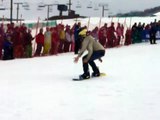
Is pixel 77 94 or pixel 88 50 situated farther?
pixel 88 50

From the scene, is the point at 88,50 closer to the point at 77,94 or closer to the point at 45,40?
the point at 77,94

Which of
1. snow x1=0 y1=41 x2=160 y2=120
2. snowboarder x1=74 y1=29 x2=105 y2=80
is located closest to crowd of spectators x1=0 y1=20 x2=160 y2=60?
snow x1=0 y1=41 x2=160 y2=120

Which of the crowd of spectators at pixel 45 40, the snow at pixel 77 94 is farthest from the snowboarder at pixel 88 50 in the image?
the crowd of spectators at pixel 45 40

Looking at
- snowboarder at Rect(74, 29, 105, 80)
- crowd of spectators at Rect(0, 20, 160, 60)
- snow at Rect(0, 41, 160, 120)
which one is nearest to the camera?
snow at Rect(0, 41, 160, 120)

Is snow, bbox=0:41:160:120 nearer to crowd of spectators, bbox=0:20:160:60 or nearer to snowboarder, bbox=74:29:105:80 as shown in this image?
snowboarder, bbox=74:29:105:80

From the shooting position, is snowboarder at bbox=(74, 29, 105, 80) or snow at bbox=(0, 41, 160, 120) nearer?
snow at bbox=(0, 41, 160, 120)

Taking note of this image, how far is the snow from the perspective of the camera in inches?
281

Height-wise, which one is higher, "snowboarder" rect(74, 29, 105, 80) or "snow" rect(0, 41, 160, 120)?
"snowboarder" rect(74, 29, 105, 80)

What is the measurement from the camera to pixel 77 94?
29.4ft

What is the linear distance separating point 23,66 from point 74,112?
7583 mm

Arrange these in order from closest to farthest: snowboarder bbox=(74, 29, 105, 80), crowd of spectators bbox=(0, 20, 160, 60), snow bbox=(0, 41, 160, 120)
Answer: snow bbox=(0, 41, 160, 120) → snowboarder bbox=(74, 29, 105, 80) → crowd of spectators bbox=(0, 20, 160, 60)

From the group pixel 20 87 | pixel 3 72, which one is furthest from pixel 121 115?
pixel 3 72

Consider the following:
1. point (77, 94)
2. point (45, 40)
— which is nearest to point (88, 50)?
point (77, 94)

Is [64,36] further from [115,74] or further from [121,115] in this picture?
[121,115]
